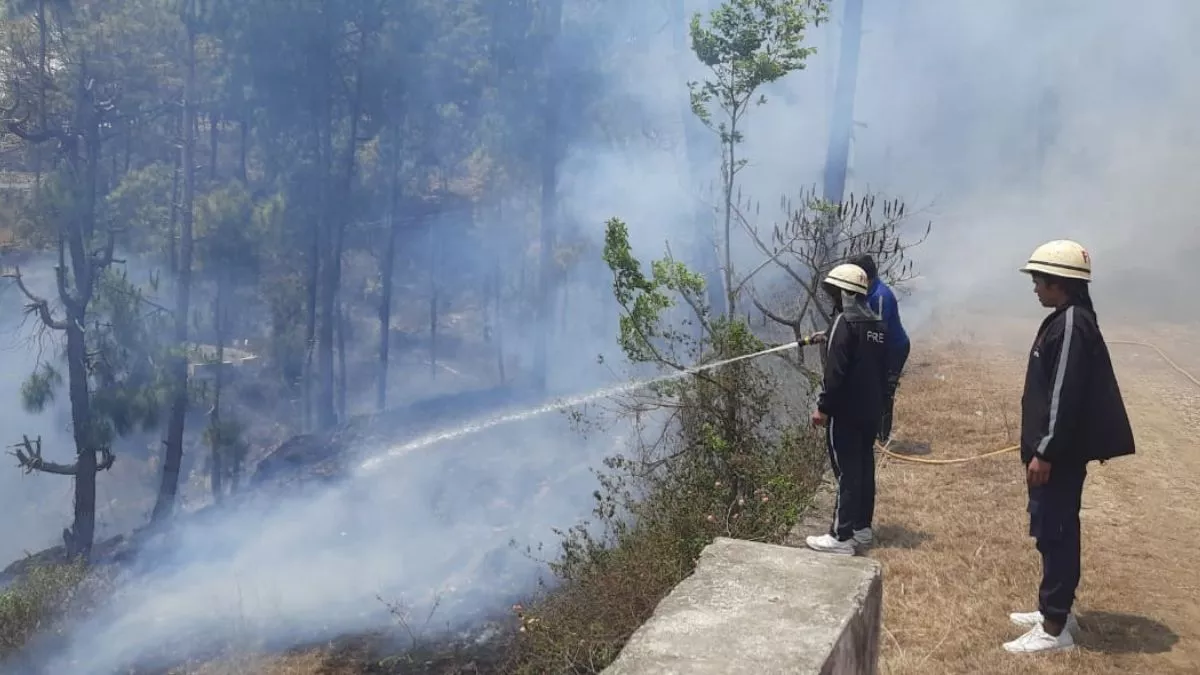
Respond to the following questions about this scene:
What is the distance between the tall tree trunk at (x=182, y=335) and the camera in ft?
57.3

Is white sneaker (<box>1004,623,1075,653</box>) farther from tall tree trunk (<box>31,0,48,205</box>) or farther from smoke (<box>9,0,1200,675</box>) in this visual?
tall tree trunk (<box>31,0,48,205</box>)

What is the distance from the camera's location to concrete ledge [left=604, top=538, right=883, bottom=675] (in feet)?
7.45

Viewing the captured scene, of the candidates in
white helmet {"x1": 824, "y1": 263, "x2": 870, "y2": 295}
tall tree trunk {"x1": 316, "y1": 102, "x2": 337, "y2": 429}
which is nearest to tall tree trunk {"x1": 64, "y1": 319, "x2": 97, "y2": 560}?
tall tree trunk {"x1": 316, "y1": 102, "x2": 337, "y2": 429}

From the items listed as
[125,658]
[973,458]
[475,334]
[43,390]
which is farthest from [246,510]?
[475,334]

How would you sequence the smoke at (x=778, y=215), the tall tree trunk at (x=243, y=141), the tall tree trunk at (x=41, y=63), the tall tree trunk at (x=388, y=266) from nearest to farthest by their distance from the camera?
the smoke at (x=778, y=215) → the tall tree trunk at (x=41, y=63) → the tall tree trunk at (x=243, y=141) → the tall tree trunk at (x=388, y=266)

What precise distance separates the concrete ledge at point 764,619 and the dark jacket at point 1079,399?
3.33 ft

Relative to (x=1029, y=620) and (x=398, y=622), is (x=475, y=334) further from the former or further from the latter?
(x=1029, y=620)

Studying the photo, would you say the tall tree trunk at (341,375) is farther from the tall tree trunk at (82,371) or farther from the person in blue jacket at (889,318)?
the person in blue jacket at (889,318)

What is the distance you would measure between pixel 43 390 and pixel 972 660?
14.6 metres

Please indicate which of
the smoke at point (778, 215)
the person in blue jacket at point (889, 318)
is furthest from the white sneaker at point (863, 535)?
the smoke at point (778, 215)

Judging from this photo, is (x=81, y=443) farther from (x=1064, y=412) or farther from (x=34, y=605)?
(x=1064, y=412)

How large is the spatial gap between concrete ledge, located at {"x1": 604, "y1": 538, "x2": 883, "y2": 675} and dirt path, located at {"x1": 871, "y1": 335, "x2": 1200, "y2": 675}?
109 centimetres

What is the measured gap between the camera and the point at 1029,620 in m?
3.84

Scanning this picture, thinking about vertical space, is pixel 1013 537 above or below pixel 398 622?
above
